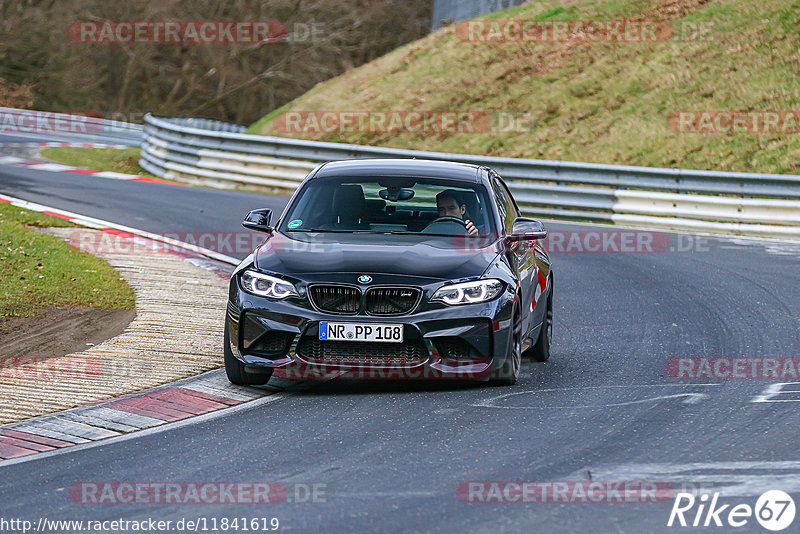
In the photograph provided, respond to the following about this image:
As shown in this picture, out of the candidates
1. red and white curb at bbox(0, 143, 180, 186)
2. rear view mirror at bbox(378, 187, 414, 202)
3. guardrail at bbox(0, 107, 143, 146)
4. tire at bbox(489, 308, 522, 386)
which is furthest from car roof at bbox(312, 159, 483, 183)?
guardrail at bbox(0, 107, 143, 146)

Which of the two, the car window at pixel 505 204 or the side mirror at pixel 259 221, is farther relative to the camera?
the car window at pixel 505 204

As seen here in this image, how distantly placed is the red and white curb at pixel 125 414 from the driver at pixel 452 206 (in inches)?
74.1

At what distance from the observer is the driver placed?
942 cm

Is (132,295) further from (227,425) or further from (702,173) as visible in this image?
(702,173)

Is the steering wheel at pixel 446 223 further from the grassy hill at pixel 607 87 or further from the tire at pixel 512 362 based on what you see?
the grassy hill at pixel 607 87

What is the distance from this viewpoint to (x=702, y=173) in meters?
20.3

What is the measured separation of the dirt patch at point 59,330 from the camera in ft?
31.9

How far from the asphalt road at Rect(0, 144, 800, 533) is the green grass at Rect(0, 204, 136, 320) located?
3827 millimetres

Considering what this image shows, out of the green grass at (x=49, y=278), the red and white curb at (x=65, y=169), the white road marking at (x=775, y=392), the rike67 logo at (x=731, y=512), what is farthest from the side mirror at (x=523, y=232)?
the red and white curb at (x=65, y=169)

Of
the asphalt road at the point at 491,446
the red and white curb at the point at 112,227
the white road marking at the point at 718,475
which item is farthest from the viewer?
the red and white curb at the point at 112,227

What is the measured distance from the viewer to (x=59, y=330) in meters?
10.5

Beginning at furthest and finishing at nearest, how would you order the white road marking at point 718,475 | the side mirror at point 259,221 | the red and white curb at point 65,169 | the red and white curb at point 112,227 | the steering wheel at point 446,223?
1. the red and white curb at point 65,169
2. the red and white curb at point 112,227
3. the side mirror at point 259,221
4. the steering wheel at point 446,223
5. the white road marking at point 718,475

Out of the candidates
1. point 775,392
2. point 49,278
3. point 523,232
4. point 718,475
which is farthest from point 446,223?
point 49,278

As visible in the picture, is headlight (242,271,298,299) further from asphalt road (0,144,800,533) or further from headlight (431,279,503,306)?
headlight (431,279,503,306)
